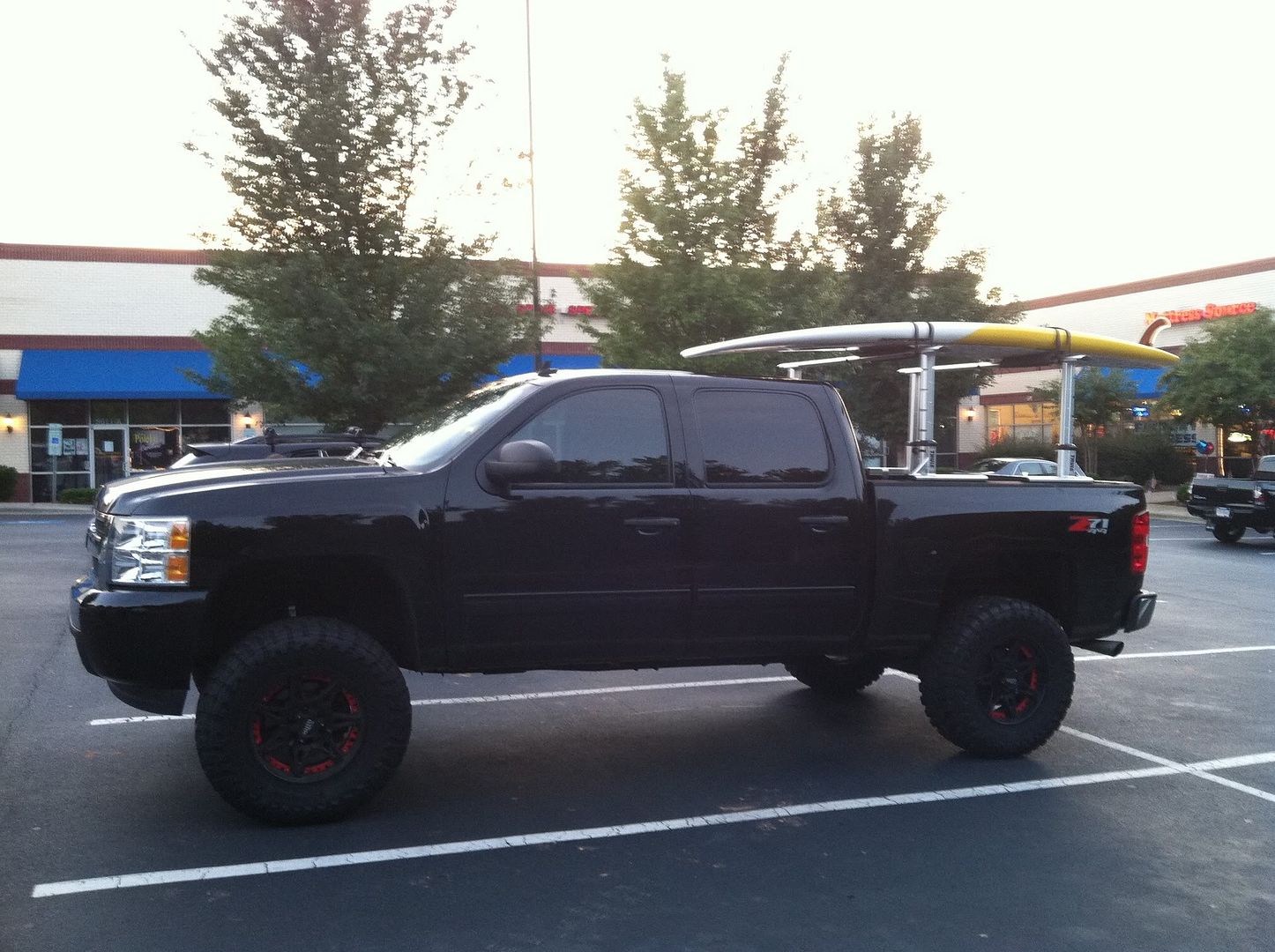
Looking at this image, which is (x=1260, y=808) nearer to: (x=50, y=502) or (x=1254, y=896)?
(x=1254, y=896)

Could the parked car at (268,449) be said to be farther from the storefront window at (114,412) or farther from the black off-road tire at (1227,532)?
the storefront window at (114,412)

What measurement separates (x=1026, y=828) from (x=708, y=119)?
1936cm

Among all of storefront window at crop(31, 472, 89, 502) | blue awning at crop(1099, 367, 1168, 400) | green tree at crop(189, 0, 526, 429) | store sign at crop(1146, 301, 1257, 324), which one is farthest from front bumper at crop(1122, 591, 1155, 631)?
blue awning at crop(1099, 367, 1168, 400)

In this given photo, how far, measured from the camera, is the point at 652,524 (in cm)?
550

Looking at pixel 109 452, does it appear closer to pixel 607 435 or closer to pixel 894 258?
pixel 894 258

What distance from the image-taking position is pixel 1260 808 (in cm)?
534

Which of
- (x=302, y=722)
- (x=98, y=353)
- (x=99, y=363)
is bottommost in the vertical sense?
(x=302, y=722)

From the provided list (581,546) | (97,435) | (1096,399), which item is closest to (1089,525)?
(581,546)

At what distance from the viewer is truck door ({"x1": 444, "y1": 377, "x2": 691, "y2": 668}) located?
5234 mm

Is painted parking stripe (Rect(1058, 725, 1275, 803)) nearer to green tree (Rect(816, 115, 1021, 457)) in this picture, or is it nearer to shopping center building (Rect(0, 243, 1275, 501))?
green tree (Rect(816, 115, 1021, 457))

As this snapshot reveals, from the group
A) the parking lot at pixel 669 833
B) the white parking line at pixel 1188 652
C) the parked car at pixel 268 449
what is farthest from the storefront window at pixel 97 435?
Answer: the white parking line at pixel 1188 652

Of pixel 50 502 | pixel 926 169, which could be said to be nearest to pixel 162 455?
pixel 50 502

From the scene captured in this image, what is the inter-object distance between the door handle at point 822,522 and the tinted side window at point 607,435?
724 millimetres

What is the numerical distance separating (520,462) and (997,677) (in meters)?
2.89
